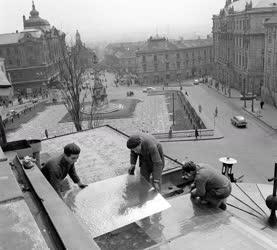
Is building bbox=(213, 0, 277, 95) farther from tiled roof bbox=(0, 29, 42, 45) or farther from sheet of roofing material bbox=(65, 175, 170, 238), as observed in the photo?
sheet of roofing material bbox=(65, 175, 170, 238)

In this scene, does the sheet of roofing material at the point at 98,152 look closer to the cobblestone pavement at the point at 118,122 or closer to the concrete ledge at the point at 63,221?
the concrete ledge at the point at 63,221

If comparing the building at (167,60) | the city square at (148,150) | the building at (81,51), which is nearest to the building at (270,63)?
the city square at (148,150)

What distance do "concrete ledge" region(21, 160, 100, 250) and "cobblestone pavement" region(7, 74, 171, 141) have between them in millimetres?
30162

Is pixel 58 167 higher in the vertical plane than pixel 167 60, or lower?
higher

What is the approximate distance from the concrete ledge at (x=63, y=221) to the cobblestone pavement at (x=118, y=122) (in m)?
30.2

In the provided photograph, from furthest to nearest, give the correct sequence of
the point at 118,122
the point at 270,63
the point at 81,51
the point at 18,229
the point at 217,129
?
1. the point at 81,51
2. the point at 270,63
3. the point at 118,122
4. the point at 217,129
5. the point at 18,229

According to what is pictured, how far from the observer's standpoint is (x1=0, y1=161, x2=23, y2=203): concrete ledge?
3424 millimetres

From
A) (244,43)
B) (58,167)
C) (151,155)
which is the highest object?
(244,43)

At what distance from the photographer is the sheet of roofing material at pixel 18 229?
266cm

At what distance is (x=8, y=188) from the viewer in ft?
11.9

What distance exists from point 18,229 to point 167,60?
75003 millimetres

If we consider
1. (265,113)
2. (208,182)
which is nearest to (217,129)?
(265,113)

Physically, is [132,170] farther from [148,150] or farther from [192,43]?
[192,43]

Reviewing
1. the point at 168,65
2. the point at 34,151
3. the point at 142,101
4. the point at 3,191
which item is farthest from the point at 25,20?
the point at 3,191
